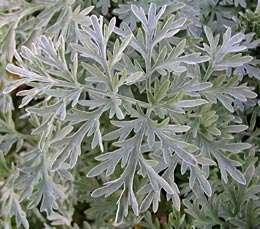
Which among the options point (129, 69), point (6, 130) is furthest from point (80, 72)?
point (6, 130)

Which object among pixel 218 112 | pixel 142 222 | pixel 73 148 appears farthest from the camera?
pixel 142 222

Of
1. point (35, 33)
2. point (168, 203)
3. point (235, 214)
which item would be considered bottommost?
point (168, 203)

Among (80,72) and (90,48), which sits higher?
(90,48)

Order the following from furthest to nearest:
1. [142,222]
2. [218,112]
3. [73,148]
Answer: [142,222] < [218,112] < [73,148]

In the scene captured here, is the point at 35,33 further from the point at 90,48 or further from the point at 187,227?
the point at 187,227

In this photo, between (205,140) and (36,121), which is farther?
(36,121)

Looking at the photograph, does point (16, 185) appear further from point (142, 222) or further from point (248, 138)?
point (248, 138)
